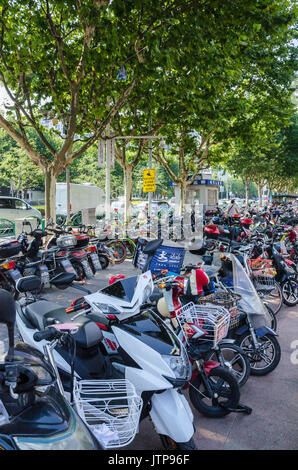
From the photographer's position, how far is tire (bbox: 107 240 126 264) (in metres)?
9.88

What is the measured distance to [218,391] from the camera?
3.19 m

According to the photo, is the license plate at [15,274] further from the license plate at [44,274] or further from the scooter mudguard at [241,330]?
the scooter mudguard at [241,330]

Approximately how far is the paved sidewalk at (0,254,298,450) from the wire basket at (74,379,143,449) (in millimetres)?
555

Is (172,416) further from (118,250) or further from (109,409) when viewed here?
(118,250)

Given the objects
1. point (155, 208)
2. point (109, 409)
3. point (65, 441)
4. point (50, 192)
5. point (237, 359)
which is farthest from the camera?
point (155, 208)

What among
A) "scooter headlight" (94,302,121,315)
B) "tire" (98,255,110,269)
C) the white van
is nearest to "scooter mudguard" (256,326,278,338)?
"scooter headlight" (94,302,121,315)

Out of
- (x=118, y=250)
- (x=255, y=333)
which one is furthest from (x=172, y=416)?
(x=118, y=250)

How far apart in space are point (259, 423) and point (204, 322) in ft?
3.19

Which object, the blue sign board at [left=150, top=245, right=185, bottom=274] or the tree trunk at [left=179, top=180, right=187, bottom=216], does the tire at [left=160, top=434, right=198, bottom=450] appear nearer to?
the blue sign board at [left=150, top=245, right=185, bottom=274]

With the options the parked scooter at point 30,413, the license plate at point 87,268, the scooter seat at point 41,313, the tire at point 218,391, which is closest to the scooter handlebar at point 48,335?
the parked scooter at point 30,413

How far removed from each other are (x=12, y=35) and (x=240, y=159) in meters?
22.4

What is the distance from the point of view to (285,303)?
21.1 ft

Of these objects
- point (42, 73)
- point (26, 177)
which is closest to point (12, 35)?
point (42, 73)

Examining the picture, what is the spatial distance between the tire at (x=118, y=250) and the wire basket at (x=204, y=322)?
262 inches
